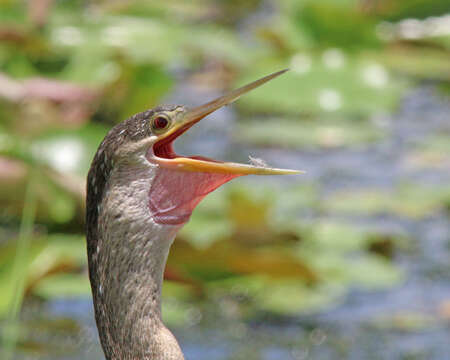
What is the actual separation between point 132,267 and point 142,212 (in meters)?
0.08

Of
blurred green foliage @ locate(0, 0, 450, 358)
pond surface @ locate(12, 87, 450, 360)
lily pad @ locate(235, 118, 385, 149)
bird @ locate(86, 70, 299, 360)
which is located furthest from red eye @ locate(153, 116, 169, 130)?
lily pad @ locate(235, 118, 385, 149)

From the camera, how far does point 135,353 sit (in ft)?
4.83

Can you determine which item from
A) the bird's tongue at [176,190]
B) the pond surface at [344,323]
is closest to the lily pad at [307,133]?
the pond surface at [344,323]

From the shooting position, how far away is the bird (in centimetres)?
146

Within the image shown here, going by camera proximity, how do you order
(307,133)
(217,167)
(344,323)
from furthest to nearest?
(307,133)
(344,323)
(217,167)

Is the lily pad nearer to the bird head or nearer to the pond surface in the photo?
the pond surface

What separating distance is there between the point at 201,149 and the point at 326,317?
4.35ft

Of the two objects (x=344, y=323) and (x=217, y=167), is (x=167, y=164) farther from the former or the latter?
(x=344, y=323)

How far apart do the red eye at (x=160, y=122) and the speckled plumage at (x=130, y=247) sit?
0.5 inches

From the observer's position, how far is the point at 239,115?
4.54 meters

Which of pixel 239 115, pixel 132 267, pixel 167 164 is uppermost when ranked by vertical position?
pixel 167 164

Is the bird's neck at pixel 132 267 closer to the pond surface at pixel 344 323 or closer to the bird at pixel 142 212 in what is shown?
the bird at pixel 142 212

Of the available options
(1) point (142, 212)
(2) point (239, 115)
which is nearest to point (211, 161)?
(1) point (142, 212)

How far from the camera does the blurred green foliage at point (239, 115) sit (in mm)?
2920
